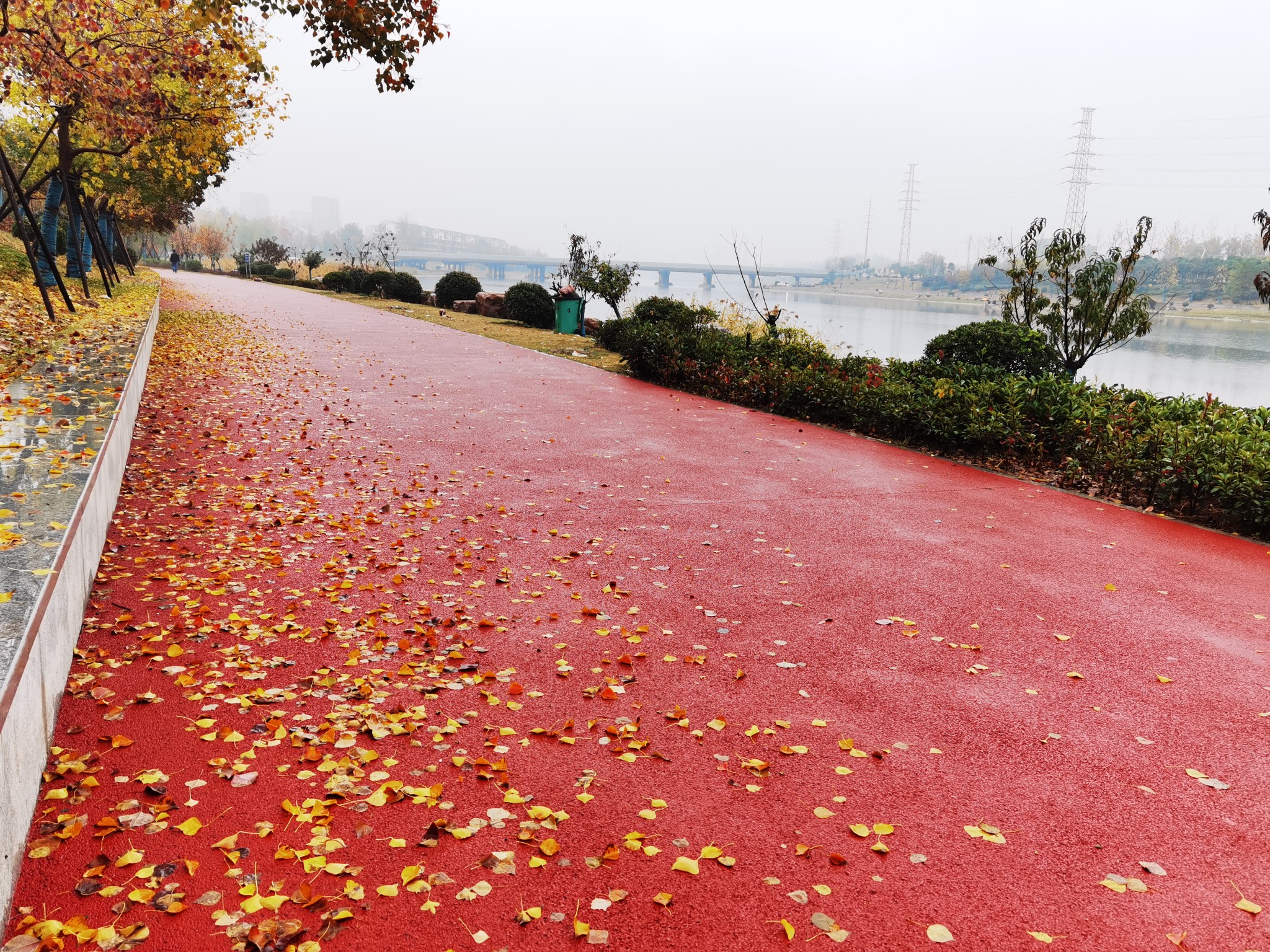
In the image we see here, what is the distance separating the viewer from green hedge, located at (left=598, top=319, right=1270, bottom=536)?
295 inches

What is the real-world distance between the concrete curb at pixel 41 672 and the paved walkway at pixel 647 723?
128 millimetres

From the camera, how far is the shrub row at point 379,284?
3419 centimetres

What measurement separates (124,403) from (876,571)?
617cm

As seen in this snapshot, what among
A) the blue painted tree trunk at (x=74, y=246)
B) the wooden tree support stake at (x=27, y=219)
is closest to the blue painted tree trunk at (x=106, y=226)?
the blue painted tree trunk at (x=74, y=246)

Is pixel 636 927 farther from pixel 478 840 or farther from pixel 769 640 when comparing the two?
pixel 769 640

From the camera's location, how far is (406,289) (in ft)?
112

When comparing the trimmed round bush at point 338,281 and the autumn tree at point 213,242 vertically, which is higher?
the autumn tree at point 213,242

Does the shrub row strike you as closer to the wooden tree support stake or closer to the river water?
the river water

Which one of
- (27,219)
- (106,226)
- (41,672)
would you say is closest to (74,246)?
(27,219)

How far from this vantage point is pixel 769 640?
456 cm

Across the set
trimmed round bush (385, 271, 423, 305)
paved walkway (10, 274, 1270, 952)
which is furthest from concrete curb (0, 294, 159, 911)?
trimmed round bush (385, 271, 423, 305)

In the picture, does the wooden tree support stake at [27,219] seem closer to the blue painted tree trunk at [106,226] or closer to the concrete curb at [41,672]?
the concrete curb at [41,672]

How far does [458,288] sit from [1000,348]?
76.4ft

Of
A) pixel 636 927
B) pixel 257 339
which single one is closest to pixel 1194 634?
pixel 636 927
